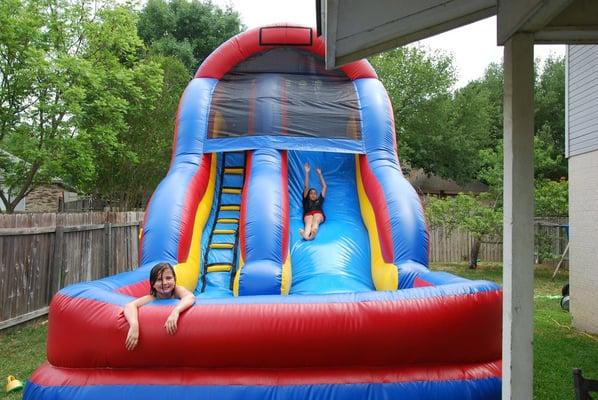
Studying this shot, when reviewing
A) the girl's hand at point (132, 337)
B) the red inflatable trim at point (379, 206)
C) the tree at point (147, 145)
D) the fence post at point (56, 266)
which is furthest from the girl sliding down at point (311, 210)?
the tree at point (147, 145)

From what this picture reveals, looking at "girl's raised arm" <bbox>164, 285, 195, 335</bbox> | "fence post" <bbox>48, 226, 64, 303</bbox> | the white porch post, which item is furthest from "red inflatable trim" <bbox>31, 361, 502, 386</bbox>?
"fence post" <bbox>48, 226, 64, 303</bbox>

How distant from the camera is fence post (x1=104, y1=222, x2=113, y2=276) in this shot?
7562 mm

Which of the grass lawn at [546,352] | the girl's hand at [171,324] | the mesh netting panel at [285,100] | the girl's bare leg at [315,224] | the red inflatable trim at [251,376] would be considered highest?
the mesh netting panel at [285,100]

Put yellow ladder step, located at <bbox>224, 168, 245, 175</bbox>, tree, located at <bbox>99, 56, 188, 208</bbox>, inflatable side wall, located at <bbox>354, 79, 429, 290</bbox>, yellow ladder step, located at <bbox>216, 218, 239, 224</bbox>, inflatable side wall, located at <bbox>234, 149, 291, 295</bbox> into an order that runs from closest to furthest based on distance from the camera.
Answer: inflatable side wall, located at <bbox>234, 149, 291, 295</bbox>
inflatable side wall, located at <bbox>354, 79, 429, 290</bbox>
yellow ladder step, located at <bbox>216, 218, 239, 224</bbox>
yellow ladder step, located at <bbox>224, 168, 245, 175</bbox>
tree, located at <bbox>99, 56, 188, 208</bbox>

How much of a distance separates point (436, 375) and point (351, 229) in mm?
2693

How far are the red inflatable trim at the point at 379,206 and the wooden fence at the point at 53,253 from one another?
3796 millimetres

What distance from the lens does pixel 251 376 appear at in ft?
10.3

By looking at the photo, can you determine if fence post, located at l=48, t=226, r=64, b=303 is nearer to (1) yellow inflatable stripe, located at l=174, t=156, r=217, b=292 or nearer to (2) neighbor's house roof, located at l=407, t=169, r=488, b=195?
(1) yellow inflatable stripe, located at l=174, t=156, r=217, b=292

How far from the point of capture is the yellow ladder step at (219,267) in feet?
17.2

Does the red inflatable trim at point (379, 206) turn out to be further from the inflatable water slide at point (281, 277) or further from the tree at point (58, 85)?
the tree at point (58, 85)

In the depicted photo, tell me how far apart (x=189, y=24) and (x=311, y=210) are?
56.3 ft

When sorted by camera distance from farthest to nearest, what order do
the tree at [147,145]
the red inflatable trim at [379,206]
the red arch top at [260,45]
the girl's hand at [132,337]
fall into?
the tree at [147,145]
the red arch top at [260,45]
the red inflatable trim at [379,206]
the girl's hand at [132,337]

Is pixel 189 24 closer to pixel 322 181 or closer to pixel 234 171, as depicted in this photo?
pixel 234 171

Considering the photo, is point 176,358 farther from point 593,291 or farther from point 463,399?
point 593,291
